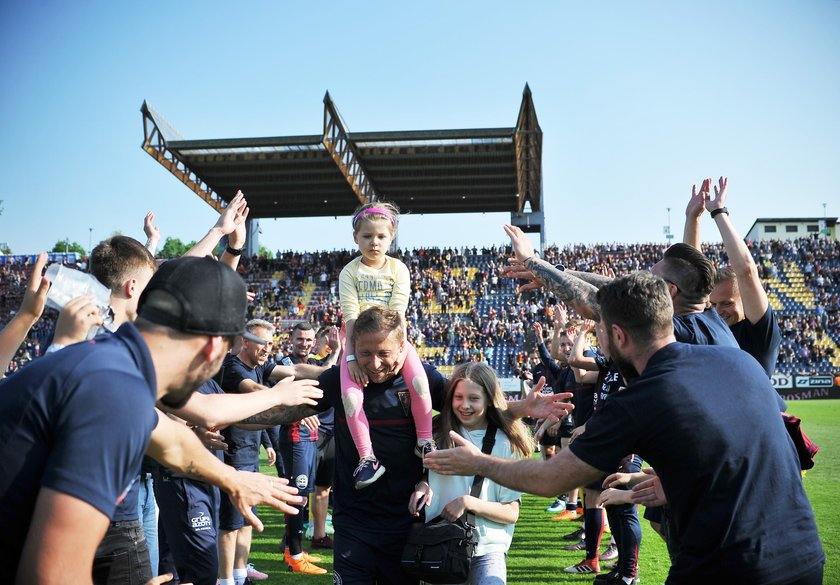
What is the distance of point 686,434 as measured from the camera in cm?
257

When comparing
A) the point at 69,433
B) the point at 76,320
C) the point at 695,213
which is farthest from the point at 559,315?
the point at 69,433

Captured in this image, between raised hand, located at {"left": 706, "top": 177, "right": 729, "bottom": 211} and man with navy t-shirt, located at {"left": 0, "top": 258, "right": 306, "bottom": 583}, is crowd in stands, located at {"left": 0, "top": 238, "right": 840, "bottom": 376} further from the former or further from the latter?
man with navy t-shirt, located at {"left": 0, "top": 258, "right": 306, "bottom": 583}

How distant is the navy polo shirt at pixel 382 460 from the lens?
391 cm

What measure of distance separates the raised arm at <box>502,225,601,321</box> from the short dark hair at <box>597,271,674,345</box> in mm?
1064

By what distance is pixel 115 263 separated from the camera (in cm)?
344

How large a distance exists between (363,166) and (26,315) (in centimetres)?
3403

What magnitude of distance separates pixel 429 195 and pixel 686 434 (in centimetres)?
3772

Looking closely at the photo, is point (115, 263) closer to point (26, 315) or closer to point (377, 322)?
point (26, 315)

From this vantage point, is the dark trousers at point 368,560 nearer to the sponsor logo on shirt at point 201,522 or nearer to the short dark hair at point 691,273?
the sponsor logo on shirt at point 201,522

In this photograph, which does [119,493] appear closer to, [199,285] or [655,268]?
[199,285]

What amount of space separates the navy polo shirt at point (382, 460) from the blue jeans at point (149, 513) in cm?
150

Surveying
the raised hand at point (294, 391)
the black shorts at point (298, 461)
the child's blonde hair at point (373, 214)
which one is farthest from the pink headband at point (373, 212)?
the black shorts at point (298, 461)

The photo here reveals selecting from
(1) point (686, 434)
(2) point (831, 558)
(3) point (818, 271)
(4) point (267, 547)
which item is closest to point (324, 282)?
(3) point (818, 271)

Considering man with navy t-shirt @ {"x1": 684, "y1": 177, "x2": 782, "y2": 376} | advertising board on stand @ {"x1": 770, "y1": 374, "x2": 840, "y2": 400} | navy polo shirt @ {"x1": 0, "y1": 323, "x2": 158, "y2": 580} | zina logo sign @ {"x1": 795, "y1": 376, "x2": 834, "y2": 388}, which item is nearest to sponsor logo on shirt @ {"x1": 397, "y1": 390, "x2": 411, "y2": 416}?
man with navy t-shirt @ {"x1": 684, "y1": 177, "x2": 782, "y2": 376}
